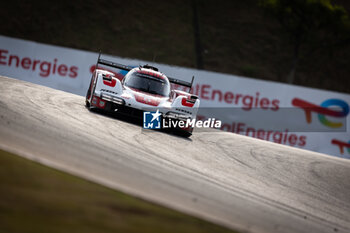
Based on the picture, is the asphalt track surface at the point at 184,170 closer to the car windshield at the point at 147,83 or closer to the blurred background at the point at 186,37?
the car windshield at the point at 147,83

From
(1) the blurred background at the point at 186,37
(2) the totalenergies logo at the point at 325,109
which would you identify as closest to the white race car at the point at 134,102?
(2) the totalenergies logo at the point at 325,109

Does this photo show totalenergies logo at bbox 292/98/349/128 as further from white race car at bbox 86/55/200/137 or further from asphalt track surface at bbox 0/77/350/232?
white race car at bbox 86/55/200/137

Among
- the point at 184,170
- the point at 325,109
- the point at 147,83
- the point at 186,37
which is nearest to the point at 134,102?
the point at 147,83

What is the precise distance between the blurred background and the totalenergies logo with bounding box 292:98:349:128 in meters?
9.96

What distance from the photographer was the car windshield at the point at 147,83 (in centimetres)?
992

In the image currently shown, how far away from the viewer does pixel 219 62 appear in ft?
89.0

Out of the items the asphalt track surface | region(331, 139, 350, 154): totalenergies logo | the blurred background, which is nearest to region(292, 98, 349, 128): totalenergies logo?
region(331, 139, 350, 154): totalenergies logo

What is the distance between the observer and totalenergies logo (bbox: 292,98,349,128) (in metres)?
13.4

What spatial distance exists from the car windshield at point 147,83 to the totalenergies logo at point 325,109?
5.05 meters

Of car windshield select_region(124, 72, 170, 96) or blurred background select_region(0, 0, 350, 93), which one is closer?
car windshield select_region(124, 72, 170, 96)

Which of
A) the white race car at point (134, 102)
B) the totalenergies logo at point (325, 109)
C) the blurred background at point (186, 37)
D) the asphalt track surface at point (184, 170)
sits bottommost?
the asphalt track surface at point (184, 170)

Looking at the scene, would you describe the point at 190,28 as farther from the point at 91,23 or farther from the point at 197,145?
the point at 197,145

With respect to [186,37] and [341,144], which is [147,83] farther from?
[186,37]

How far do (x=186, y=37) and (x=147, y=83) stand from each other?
1912cm
